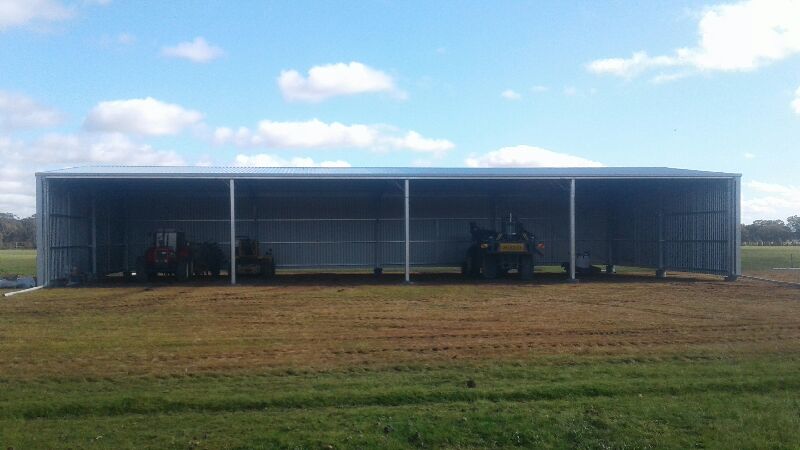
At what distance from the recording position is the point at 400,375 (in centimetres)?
1017

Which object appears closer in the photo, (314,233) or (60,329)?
(60,329)

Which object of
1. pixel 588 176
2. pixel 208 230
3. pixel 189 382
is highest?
pixel 588 176

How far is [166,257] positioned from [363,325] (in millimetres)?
14409

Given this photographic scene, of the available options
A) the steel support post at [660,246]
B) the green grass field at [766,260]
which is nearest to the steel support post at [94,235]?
the steel support post at [660,246]

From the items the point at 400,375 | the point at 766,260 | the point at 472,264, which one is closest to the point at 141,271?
the point at 472,264

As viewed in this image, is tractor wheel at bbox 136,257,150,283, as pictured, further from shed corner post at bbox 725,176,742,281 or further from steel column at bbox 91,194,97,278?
shed corner post at bbox 725,176,742,281

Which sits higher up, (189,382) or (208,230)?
(208,230)

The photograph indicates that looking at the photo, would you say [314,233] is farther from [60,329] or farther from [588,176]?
[60,329]

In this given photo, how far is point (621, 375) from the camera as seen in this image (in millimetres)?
10070

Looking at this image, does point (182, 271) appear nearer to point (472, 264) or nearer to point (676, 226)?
point (472, 264)

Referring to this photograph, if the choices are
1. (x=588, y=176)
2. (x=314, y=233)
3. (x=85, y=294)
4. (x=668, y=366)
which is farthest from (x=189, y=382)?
(x=314, y=233)

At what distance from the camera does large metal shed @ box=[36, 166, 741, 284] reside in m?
27.1

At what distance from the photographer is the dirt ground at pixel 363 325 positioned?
1154 cm

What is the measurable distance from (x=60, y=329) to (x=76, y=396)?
6362mm
